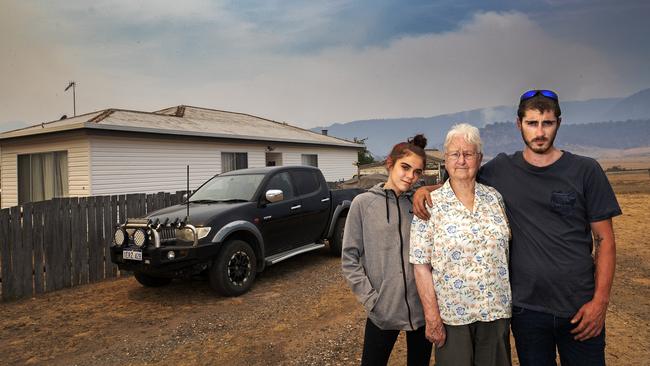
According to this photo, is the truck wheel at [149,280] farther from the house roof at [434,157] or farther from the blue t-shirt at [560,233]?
the house roof at [434,157]

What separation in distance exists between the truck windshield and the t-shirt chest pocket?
476 centimetres

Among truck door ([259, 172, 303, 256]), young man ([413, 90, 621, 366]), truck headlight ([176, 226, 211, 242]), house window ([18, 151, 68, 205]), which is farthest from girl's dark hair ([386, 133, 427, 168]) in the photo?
house window ([18, 151, 68, 205])

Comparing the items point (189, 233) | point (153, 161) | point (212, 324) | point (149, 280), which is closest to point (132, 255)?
point (189, 233)

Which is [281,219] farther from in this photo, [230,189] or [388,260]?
[388,260]

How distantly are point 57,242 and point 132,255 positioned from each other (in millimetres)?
2153

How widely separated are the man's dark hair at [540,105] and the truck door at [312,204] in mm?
4988

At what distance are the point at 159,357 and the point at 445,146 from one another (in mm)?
3425

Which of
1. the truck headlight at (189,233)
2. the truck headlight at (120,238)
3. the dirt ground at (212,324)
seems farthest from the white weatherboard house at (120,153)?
the truck headlight at (189,233)

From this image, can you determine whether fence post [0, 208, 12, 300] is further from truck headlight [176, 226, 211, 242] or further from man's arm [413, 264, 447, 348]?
man's arm [413, 264, 447, 348]

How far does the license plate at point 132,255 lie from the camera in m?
5.05

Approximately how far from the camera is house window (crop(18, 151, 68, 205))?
1226cm

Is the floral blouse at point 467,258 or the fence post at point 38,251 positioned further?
the fence post at point 38,251

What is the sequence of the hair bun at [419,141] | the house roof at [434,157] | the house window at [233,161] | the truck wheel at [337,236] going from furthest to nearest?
the house roof at [434,157], the house window at [233,161], the truck wheel at [337,236], the hair bun at [419,141]

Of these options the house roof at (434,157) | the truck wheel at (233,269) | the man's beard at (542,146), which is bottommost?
the truck wheel at (233,269)
